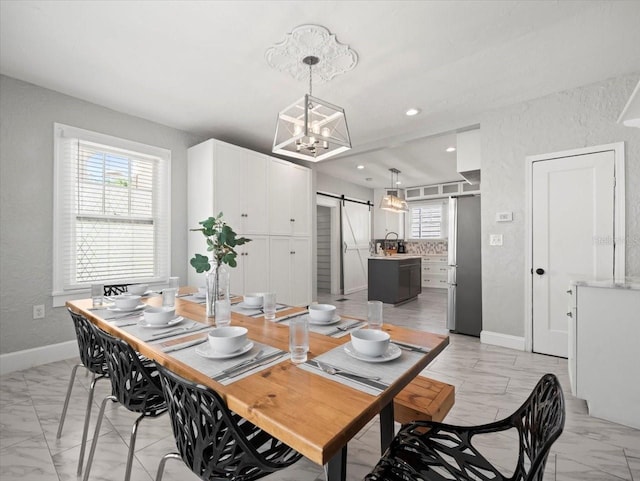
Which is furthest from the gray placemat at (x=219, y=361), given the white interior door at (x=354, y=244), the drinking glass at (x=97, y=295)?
the white interior door at (x=354, y=244)

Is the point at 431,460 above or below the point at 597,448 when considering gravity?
above

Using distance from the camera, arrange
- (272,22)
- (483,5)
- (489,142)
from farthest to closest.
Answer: (489,142)
(272,22)
(483,5)

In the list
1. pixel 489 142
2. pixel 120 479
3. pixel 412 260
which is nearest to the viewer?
pixel 120 479

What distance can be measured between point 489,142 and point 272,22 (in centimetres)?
267

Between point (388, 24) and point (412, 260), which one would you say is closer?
point (388, 24)

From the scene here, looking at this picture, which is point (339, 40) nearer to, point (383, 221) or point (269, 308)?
point (269, 308)

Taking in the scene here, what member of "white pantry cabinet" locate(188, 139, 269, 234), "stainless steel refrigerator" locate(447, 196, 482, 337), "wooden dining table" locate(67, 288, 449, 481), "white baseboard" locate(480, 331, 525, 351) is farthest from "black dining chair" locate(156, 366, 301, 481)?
"stainless steel refrigerator" locate(447, 196, 482, 337)

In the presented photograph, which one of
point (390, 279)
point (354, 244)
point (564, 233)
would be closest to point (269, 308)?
point (564, 233)

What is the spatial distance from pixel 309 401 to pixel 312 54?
2368 millimetres

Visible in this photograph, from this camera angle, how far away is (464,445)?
103cm

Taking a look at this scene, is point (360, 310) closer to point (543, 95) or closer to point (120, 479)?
point (543, 95)

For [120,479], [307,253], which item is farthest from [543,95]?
[120,479]

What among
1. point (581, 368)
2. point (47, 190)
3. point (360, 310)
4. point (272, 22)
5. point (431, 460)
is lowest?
point (360, 310)

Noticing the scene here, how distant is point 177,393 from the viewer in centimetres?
91
